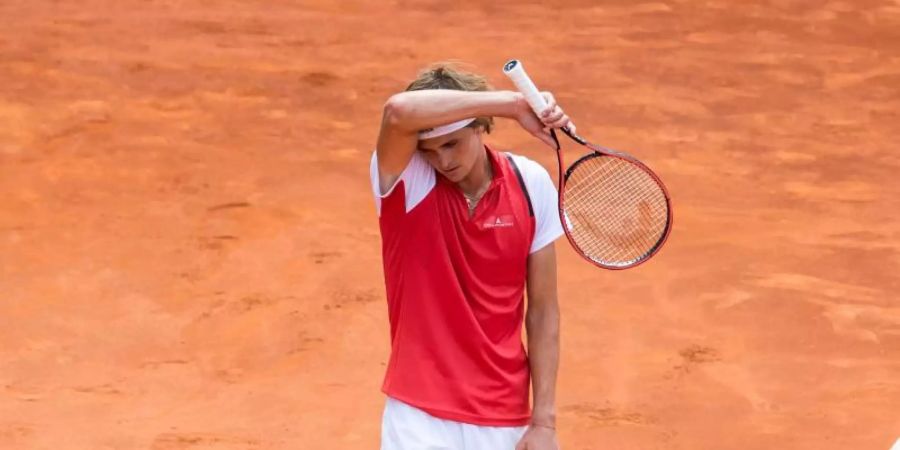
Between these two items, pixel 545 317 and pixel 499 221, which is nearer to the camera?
pixel 499 221

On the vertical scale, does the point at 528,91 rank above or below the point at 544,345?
above

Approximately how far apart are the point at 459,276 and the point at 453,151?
356mm

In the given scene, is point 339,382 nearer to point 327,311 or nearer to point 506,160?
point 327,311

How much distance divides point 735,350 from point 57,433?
3675 millimetres

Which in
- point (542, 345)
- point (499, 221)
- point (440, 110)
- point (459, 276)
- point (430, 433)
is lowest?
point (430, 433)

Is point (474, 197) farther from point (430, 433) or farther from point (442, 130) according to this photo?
point (430, 433)

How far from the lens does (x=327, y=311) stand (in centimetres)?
840

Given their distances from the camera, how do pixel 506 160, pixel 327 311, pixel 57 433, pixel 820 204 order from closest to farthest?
1. pixel 506 160
2. pixel 57 433
3. pixel 327 311
4. pixel 820 204

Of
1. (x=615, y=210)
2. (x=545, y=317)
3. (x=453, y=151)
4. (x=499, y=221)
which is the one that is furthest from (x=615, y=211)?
(x=453, y=151)

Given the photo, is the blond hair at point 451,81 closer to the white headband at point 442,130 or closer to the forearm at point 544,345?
the white headband at point 442,130

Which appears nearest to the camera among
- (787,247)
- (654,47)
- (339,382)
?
(339,382)

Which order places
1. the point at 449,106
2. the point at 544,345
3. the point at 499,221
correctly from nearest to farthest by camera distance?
the point at 449,106 → the point at 499,221 → the point at 544,345

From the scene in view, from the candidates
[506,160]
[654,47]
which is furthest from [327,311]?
[654,47]

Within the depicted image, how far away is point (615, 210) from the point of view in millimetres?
4426
